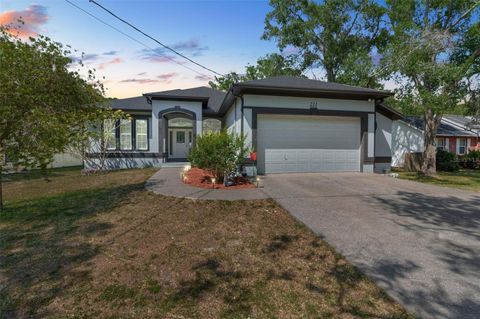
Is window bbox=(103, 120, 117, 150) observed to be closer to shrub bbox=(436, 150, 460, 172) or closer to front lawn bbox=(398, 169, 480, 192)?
front lawn bbox=(398, 169, 480, 192)

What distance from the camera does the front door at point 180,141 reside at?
55.3 ft

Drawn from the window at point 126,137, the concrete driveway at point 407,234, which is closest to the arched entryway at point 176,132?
the window at point 126,137

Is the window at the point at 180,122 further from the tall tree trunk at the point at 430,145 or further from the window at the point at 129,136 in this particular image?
the tall tree trunk at the point at 430,145

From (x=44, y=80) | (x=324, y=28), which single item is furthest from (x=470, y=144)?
(x=44, y=80)

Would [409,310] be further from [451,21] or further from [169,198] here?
[451,21]

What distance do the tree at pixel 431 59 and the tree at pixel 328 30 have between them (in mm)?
9388

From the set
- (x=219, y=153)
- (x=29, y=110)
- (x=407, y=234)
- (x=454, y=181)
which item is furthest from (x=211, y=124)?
(x=407, y=234)

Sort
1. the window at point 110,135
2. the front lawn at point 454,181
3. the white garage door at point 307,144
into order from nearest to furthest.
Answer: the front lawn at point 454,181, the white garage door at point 307,144, the window at point 110,135

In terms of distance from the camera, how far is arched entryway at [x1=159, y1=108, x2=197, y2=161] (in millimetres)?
15242

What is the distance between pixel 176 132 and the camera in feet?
55.3

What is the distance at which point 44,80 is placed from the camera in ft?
19.6

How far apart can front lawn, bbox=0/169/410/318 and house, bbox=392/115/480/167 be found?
1705 centimetres

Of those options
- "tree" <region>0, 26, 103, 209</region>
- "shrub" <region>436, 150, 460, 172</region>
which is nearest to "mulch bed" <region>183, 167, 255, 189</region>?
"tree" <region>0, 26, 103, 209</region>

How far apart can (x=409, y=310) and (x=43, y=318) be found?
368 cm
